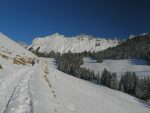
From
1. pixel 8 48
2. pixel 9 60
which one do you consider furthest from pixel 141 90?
pixel 9 60

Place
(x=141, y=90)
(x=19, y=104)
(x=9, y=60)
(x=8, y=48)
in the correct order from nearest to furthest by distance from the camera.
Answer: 1. (x=19, y=104)
2. (x=9, y=60)
3. (x=8, y=48)
4. (x=141, y=90)

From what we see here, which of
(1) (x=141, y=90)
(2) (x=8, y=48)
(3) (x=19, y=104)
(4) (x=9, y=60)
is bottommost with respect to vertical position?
(1) (x=141, y=90)

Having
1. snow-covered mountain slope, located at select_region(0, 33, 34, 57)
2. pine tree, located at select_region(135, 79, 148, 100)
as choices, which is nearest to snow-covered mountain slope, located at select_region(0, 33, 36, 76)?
snow-covered mountain slope, located at select_region(0, 33, 34, 57)

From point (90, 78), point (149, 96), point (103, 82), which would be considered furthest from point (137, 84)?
point (90, 78)

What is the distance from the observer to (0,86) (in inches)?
788

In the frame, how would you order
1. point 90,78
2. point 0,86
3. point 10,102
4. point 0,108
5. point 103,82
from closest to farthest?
1. point 0,108
2. point 10,102
3. point 0,86
4. point 103,82
5. point 90,78

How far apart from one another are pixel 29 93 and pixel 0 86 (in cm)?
332

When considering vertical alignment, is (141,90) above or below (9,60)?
below

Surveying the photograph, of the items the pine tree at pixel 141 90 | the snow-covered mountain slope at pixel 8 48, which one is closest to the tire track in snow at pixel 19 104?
the snow-covered mountain slope at pixel 8 48

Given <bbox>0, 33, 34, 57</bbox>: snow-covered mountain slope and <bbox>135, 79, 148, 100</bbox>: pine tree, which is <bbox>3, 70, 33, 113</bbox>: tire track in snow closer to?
<bbox>0, 33, 34, 57</bbox>: snow-covered mountain slope

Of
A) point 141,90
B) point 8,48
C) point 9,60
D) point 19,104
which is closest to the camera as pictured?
point 19,104

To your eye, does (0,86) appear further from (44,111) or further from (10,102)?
(44,111)

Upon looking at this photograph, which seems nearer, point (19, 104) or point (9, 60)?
point (19, 104)

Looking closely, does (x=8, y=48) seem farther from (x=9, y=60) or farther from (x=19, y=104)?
(x=19, y=104)
